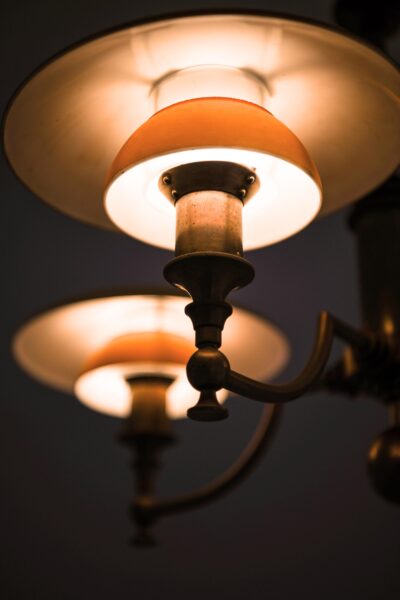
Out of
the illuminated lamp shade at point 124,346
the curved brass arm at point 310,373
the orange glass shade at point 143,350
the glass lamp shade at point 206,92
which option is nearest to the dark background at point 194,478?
the illuminated lamp shade at point 124,346

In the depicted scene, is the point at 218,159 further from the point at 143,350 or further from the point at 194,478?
the point at 194,478

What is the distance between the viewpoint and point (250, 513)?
2158mm

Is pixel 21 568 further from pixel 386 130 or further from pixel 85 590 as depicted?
pixel 386 130

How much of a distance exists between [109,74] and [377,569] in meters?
1.68

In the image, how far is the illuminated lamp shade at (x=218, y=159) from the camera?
2.17ft

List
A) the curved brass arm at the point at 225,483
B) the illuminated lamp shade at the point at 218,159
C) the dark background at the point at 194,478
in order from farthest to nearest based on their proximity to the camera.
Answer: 1. the dark background at the point at 194,478
2. the curved brass arm at the point at 225,483
3. the illuminated lamp shade at the point at 218,159

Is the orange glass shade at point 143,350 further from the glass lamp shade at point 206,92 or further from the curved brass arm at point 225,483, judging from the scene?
the glass lamp shade at point 206,92

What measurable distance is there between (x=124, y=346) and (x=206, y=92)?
18.3 inches

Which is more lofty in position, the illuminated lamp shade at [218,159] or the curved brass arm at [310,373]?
the illuminated lamp shade at [218,159]

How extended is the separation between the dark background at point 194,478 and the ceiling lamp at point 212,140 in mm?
1184

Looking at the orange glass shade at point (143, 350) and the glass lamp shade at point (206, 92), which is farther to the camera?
the orange glass shade at point (143, 350)

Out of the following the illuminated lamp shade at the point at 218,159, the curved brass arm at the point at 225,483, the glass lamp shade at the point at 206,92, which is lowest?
the curved brass arm at the point at 225,483

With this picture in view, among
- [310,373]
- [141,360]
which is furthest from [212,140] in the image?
[141,360]

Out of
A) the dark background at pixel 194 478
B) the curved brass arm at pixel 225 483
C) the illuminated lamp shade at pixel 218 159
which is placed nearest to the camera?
the illuminated lamp shade at pixel 218 159
